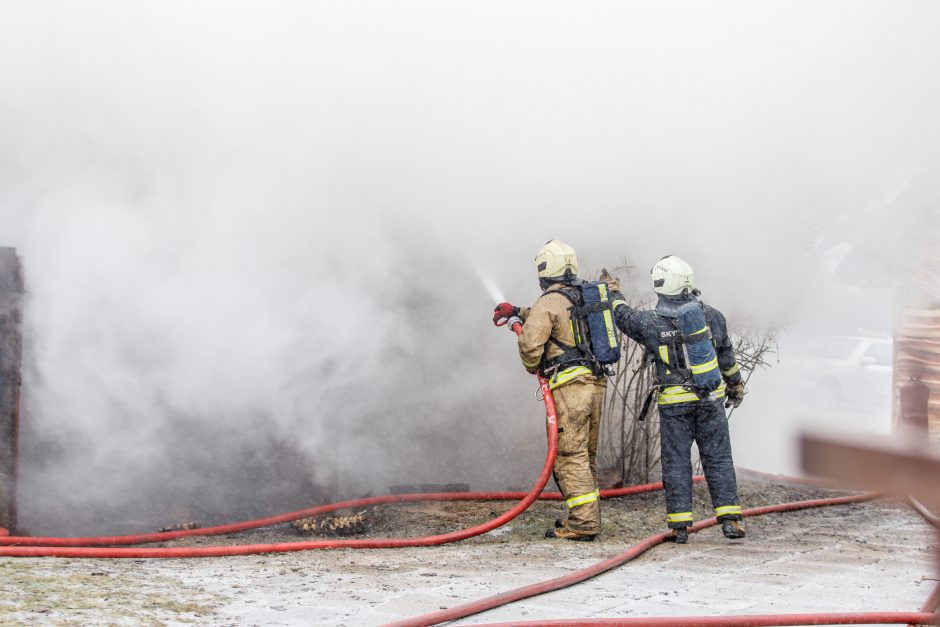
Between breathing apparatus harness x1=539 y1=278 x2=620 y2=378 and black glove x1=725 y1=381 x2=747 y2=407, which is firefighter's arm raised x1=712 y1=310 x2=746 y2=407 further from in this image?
breathing apparatus harness x1=539 y1=278 x2=620 y2=378

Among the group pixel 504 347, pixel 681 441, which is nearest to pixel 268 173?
pixel 504 347

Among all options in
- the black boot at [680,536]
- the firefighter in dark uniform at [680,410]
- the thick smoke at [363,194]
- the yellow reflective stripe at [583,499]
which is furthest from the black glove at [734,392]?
the thick smoke at [363,194]

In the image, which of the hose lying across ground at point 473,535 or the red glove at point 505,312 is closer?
the hose lying across ground at point 473,535

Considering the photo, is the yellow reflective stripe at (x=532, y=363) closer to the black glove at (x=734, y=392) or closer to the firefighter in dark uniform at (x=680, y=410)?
the firefighter in dark uniform at (x=680, y=410)

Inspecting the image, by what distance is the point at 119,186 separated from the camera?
18.8 feet

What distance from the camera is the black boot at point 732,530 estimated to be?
5348 mm

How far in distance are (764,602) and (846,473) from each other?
→ 2742 mm

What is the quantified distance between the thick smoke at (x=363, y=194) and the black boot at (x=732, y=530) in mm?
2256

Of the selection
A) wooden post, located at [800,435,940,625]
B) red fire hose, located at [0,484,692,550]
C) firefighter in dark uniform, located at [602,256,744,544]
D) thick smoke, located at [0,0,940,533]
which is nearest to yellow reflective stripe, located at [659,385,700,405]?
firefighter in dark uniform, located at [602,256,744,544]

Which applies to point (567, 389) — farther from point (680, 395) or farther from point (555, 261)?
point (555, 261)

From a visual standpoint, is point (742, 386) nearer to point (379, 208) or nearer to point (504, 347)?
point (504, 347)

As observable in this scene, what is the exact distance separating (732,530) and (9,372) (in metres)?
4.11

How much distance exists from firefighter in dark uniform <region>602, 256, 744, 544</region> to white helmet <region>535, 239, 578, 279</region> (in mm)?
389

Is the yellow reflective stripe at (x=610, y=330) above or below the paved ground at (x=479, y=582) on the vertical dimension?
above
